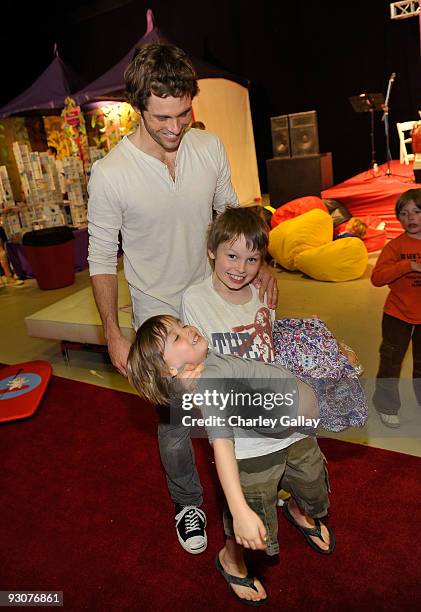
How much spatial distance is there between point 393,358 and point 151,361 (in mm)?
1572

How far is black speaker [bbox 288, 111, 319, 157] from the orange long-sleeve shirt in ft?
16.9

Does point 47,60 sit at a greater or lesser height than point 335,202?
greater

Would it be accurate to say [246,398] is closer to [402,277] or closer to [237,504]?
[237,504]

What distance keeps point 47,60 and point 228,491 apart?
12.7 meters

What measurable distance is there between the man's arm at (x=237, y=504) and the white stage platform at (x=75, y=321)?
2.21m

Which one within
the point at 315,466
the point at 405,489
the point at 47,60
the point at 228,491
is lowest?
the point at 405,489

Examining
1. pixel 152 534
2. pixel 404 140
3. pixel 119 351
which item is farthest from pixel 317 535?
pixel 404 140

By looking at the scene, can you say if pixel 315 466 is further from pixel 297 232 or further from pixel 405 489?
pixel 297 232

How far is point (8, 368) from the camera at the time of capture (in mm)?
3830

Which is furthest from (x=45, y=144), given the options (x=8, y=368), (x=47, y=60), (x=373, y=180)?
(x=8, y=368)

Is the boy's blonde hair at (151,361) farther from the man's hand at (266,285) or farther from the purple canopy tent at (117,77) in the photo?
the purple canopy tent at (117,77)

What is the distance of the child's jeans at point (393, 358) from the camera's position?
94.3 inches

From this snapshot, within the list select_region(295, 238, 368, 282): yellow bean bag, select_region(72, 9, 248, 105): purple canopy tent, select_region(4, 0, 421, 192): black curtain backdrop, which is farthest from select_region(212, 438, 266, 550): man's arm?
select_region(4, 0, 421, 192): black curtain backdrop

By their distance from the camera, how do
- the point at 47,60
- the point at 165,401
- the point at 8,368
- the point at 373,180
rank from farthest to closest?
1. the point at 47,60
2. the point at 373,180
3. the point at 8,368
4. the point at 165,401
